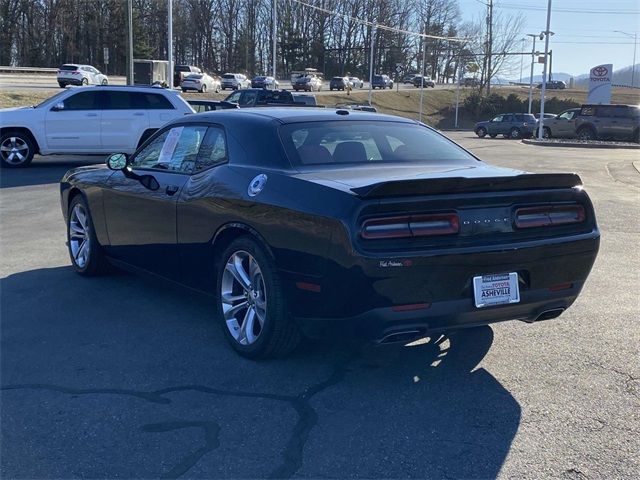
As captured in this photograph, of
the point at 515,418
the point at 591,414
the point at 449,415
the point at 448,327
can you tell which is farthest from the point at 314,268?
the point at 591,414

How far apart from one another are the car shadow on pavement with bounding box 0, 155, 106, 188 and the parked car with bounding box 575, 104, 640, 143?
28592mm

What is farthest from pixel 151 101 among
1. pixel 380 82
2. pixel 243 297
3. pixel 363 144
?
pixel 380 82

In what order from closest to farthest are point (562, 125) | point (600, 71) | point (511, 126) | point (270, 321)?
point (270, 321), point (562, 125), point (511, 126), point (600, 71)

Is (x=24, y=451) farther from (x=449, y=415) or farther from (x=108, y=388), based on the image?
(x=449, y=415)

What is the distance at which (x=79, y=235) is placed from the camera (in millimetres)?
7266

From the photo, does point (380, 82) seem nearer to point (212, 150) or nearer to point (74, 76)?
point (74, 76)

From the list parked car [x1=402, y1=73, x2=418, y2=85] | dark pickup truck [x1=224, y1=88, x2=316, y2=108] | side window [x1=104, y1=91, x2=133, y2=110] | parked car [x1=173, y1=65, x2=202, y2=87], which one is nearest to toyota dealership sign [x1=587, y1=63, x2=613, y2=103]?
parked car [x1=173, y1=65, x2=202, y2=87]

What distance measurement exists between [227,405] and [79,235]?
12.2ft

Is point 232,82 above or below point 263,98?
above

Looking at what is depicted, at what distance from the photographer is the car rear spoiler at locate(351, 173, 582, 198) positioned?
4.09 m

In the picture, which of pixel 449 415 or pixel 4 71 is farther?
pixel 4 71

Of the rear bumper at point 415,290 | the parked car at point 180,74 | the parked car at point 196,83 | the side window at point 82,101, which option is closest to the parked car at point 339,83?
the parked car at point 180,74

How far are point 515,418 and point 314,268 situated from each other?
4.53ft

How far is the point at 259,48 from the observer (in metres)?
104
